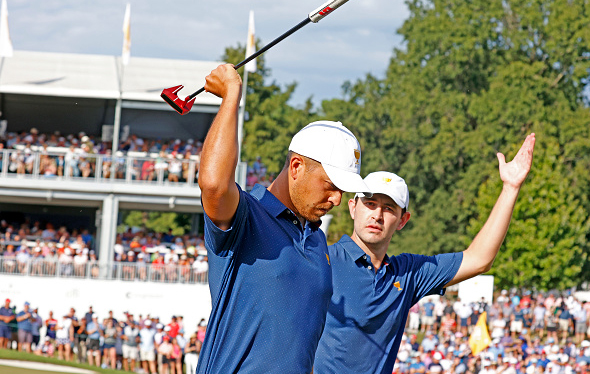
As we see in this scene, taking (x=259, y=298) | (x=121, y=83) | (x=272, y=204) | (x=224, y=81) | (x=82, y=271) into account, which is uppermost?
(x=121, y=83)

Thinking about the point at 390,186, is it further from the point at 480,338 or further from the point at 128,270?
the point at 128,270

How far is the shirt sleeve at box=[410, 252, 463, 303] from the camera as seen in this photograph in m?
5.55

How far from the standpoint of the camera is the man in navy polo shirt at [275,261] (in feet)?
11.1

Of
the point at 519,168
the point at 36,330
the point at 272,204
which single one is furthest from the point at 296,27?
the point at 36,330

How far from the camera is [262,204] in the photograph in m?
3.58

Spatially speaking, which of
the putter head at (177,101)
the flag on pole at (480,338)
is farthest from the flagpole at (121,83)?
the putter head at (177,101)

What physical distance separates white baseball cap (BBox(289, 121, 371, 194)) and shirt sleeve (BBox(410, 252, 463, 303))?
2.13 m

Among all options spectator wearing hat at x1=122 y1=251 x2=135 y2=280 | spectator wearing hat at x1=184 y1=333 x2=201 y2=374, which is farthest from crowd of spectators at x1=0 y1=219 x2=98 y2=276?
spectator wearing hat at x1=184 y1=333 x2=201 y2=374

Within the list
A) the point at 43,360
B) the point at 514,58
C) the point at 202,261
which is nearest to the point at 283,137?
the point at 514,58

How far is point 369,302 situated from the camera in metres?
5.34

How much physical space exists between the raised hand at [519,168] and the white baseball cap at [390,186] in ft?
1.96

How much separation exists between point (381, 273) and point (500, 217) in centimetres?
80

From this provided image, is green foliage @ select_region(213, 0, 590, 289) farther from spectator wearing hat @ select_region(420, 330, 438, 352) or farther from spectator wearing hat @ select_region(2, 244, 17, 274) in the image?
spectator wearing hat @ select_region(2, 244, 17, 274)

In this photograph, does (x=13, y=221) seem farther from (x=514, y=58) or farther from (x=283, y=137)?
(x=514, y=58)
